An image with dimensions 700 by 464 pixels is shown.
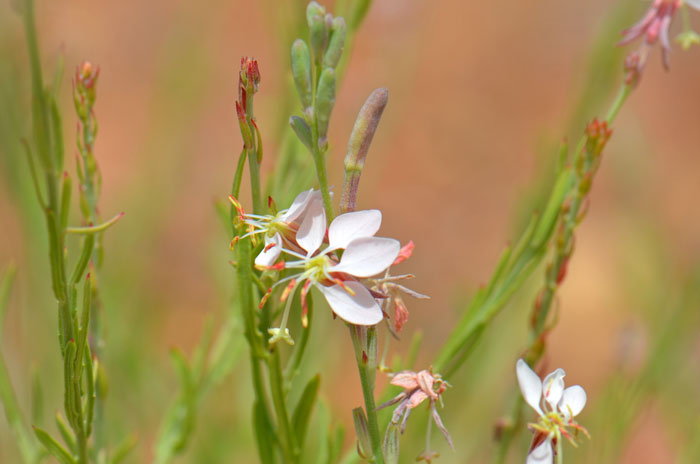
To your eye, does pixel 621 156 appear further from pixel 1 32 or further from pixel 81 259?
pixel 81 259

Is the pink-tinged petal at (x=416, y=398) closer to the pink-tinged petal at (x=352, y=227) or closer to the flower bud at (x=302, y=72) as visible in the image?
the pink-tinged petal at (x=352, y=227)

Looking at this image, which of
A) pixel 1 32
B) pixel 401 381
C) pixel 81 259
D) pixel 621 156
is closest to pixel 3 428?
pixel 1 32

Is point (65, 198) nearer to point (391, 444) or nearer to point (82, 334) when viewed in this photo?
point (82, 334)

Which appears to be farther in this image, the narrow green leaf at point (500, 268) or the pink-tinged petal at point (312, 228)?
the narrow green leaf at point (500, 268)

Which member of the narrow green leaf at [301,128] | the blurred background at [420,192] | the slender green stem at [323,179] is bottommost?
the blurred background at [420,192]

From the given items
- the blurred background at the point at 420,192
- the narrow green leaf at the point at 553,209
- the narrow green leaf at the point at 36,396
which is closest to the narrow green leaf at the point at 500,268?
the narrow green leaf at the point at 553,209

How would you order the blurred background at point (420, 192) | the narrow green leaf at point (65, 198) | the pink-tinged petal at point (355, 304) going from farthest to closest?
the blurred background at point (420, 192) < the narrow green leaf at point (65, 198) < the pink-tinged petal at point (355, 304)

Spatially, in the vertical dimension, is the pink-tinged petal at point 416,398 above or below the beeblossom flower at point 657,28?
below

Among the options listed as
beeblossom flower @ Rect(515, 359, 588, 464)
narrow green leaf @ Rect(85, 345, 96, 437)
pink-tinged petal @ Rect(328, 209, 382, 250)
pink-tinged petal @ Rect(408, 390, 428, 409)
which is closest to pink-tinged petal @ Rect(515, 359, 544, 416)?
beeblossom flower @ Rect(515, 359, 588, 464)
